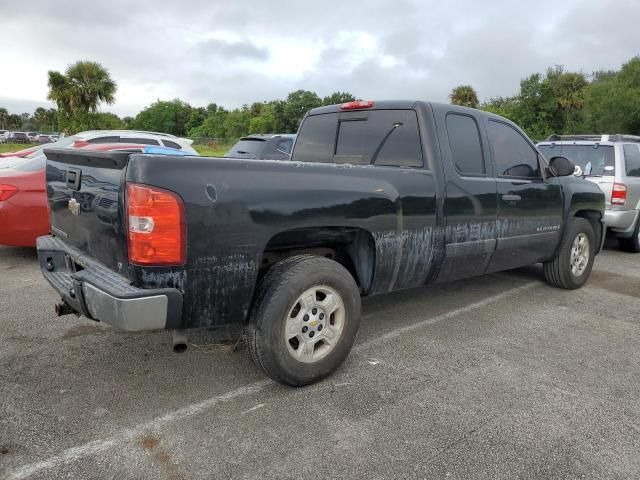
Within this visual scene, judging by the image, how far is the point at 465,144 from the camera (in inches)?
169

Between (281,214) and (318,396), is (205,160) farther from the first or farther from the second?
(318,396)

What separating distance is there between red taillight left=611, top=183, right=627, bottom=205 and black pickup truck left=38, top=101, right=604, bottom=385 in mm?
3371

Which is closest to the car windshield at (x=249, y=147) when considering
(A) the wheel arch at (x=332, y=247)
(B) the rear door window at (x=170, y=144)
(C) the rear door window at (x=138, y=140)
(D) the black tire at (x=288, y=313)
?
(B) the rear door window at (x=170, y=144)

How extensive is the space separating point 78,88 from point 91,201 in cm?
4030

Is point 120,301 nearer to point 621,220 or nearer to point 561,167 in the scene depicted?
point 561,167

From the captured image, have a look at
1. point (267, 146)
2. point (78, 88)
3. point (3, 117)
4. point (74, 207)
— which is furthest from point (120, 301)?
point (3, 117)

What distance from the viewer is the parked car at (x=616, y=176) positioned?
302 inches

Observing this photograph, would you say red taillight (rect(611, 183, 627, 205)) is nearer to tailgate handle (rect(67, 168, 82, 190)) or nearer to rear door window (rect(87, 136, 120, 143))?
tailgate handle (rect(67, 168, 82, 190))

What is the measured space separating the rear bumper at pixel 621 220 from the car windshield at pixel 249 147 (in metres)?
6.49

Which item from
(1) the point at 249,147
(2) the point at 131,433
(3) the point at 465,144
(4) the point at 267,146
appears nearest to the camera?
(2) the point at 131,433

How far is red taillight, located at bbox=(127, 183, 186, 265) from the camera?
2.54 meters

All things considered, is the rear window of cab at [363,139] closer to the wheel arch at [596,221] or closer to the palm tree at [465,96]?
the wheel arch at [596,221]

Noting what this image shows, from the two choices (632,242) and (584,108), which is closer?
(632,242)

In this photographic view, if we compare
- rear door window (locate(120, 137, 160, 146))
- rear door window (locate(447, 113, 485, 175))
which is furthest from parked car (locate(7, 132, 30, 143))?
rear door window (locate(447, 113, 485, 175))
